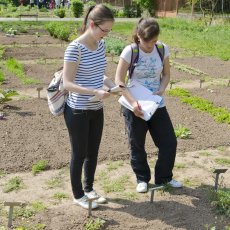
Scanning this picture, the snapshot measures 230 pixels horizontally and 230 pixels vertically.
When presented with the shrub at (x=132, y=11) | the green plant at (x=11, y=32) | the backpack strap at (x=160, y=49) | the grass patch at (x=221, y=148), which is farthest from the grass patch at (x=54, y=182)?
the shrub at (x=132, y=11)

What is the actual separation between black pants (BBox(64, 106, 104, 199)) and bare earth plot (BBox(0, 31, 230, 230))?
0.34 metres

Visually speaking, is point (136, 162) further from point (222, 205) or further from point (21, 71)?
point (21, 71)

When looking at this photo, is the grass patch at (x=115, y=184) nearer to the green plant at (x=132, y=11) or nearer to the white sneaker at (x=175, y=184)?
the white sneaker at (x=175, y=184)

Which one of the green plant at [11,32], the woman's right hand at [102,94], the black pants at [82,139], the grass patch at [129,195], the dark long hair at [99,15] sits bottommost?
the grass patch at [129,195]

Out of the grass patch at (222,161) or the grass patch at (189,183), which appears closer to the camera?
the grass patch at (189,183)

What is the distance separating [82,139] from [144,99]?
72cm

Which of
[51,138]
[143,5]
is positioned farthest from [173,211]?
[143,5]

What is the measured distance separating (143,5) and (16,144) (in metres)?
27.2

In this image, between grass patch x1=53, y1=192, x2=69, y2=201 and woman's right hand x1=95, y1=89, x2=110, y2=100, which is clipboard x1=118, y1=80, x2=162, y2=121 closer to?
woman's right hand x1=95, y1=89, x2=110, y2=100

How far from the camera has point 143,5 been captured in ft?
104

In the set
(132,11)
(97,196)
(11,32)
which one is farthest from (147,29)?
(132,11)

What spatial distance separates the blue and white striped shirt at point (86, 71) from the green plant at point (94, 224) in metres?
0.93

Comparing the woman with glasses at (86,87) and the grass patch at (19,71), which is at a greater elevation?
the woman with glasses at (86,87)

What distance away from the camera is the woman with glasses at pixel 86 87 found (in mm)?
3393
